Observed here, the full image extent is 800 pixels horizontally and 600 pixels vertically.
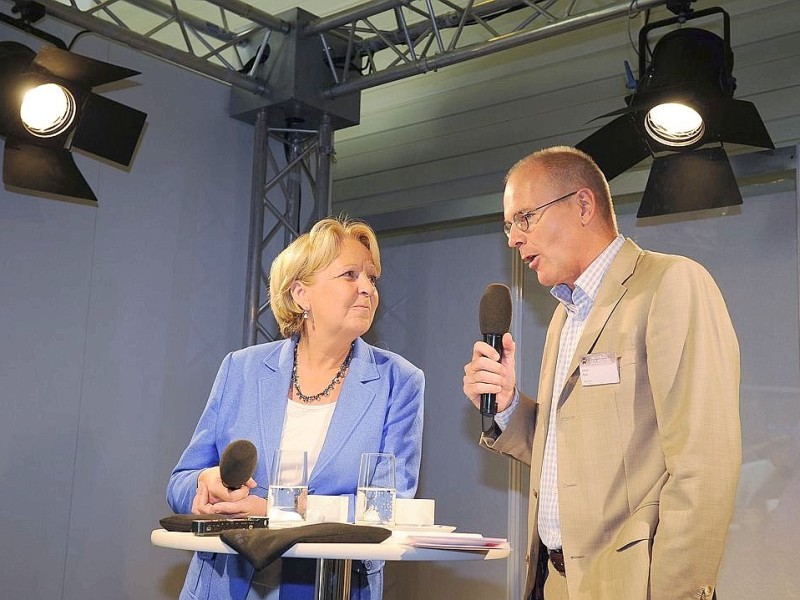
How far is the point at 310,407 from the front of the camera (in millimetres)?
2766

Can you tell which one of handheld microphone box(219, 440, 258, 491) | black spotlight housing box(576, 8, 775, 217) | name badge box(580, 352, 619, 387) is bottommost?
handheld microphone box(219, 440, 258, 491)

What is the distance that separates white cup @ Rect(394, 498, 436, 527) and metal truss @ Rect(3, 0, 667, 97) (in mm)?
2660

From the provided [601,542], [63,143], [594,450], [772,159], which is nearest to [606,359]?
[594,450]

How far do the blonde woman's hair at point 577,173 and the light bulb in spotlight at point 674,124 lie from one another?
1.63 m

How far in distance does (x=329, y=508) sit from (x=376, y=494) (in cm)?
14

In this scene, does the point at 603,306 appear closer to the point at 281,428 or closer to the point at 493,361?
the point at 493,361

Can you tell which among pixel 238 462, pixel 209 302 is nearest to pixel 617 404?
pixel 238 462

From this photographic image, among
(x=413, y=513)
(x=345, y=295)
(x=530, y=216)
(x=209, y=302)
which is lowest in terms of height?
(x=413, y=513)

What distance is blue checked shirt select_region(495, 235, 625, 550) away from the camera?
2.28 m

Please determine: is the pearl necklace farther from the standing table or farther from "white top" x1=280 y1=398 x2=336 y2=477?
the standing table

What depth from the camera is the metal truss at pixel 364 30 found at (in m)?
4.41

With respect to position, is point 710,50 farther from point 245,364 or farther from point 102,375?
point 102,375

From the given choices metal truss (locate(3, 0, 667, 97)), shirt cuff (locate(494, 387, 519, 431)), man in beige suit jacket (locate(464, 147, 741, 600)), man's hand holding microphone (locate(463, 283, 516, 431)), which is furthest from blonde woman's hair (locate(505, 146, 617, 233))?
metal truss (locate(3, 0, 667, 97))

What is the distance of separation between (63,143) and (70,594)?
2.05 metres
